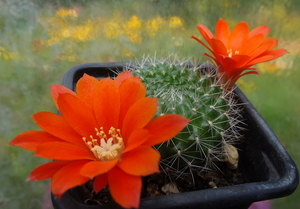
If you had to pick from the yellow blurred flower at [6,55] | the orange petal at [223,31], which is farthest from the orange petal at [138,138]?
the yellow blurred flower at [6,55]

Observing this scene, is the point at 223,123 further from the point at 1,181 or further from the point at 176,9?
the point at 1,181

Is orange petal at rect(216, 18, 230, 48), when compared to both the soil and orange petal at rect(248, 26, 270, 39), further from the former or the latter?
the soil

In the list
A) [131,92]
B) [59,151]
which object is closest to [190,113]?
[131,92]

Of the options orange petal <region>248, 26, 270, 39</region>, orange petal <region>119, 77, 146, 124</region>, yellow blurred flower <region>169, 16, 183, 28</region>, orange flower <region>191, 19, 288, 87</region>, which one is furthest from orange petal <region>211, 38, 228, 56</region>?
yellow blurred flower <region>169, 16, 183, 28</region>

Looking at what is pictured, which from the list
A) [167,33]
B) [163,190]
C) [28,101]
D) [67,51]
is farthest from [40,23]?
[163,190]

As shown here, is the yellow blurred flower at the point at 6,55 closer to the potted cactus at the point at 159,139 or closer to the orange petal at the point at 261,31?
the potted cactus at the point at 159,139

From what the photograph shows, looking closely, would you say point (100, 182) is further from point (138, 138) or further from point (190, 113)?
point (190, 113)
